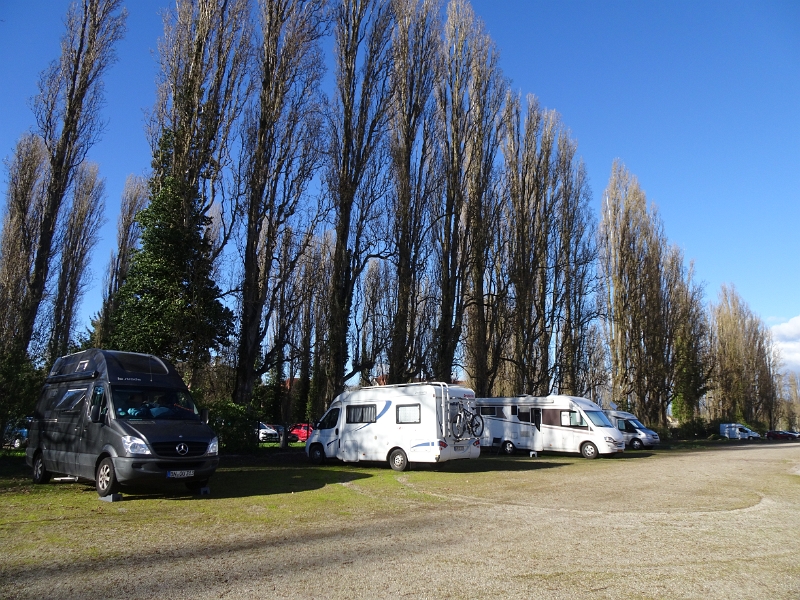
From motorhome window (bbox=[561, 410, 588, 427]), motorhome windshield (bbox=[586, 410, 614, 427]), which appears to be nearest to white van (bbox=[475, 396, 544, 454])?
motorhome window (bbox=[561, 410, 588, 427])

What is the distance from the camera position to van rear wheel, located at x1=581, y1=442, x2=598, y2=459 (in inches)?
866

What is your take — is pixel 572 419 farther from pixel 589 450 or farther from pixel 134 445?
pixel 134 445

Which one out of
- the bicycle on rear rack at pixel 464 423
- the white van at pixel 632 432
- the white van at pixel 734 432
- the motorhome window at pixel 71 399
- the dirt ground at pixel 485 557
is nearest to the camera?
the dirt ground at pixel 485 557

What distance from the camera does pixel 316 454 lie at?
1777 cm

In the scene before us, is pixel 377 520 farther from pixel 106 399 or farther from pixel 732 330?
pixel 732 330

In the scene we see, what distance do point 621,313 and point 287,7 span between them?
29.4m

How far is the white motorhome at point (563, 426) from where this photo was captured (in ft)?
72.2

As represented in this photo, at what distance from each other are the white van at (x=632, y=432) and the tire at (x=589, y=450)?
711cm

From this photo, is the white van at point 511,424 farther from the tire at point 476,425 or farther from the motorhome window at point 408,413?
the motorhome window at point 408,413

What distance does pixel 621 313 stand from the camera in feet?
131

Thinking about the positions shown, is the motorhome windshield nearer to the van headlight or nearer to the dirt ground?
the dirt ground

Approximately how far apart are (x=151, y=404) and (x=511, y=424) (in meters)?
15.9

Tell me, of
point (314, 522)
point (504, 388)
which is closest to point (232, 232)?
point (314, 522)

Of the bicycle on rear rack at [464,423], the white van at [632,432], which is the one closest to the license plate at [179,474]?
the bicycle on rear rack at [464,423]
